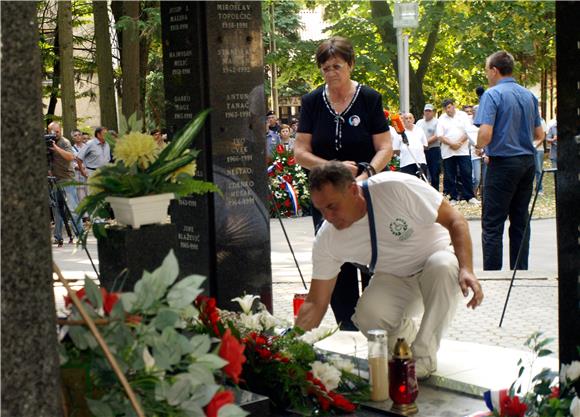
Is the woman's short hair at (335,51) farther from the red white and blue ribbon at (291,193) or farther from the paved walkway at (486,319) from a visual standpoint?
the red white and blue ribbon at (291,193)

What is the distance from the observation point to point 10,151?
2416mm

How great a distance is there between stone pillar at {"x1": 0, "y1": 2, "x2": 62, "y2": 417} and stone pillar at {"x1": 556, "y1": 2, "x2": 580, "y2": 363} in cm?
220

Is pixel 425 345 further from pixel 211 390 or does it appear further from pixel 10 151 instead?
pixel 10 151

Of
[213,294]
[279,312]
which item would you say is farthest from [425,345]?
[279,312]

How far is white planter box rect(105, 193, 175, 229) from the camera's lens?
4.33 metres

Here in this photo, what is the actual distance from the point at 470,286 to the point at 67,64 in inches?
634

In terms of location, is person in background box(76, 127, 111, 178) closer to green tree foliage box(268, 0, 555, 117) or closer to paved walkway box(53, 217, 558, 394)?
paved walkway box(53, 217, 558, 394)

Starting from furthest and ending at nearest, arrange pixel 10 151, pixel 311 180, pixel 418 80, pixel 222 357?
pixel 418 80 < pixel 311 180 < pixel 222 357 < pixel 10 151

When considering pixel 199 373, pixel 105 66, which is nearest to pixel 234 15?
pixel 199 373

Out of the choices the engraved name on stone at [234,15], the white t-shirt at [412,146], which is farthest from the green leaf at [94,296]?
the white t-shirt at [412,146]

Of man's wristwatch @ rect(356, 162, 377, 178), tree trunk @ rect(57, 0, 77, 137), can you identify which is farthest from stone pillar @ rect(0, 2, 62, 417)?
tree trunk @ rect(57, 0, 77, 137)

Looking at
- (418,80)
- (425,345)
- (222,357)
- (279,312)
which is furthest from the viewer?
(418,80)

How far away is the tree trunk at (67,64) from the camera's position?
19.9m

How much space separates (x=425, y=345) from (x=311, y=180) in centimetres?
112
